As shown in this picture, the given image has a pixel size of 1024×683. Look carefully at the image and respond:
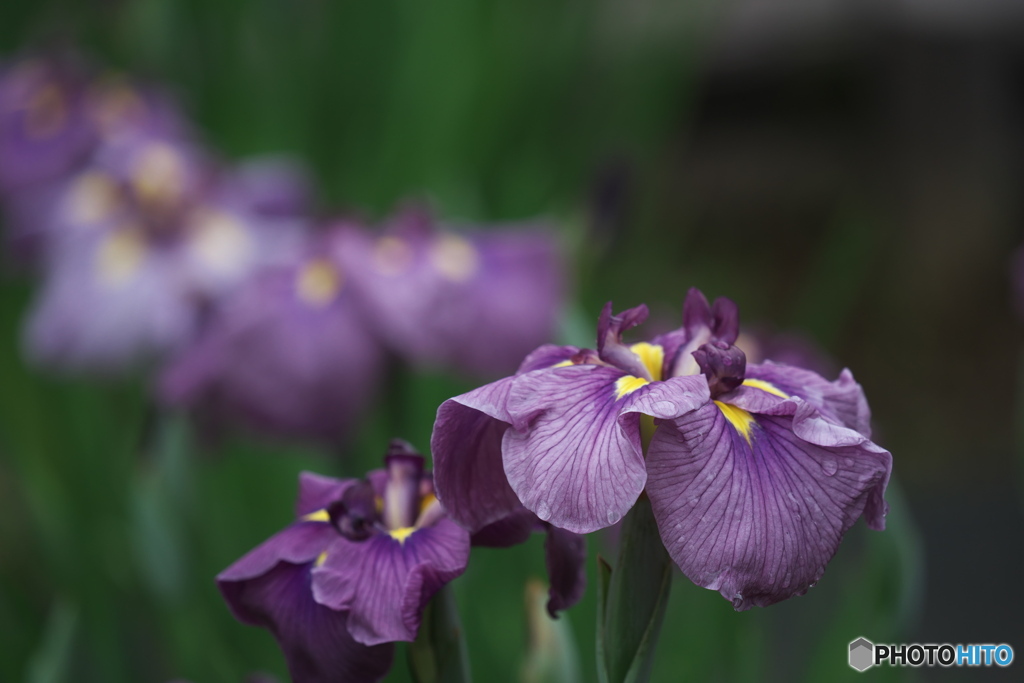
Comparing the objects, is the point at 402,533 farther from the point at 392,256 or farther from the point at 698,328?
the point at 392,256

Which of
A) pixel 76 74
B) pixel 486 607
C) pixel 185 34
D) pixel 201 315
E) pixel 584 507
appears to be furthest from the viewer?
pixel 185 34

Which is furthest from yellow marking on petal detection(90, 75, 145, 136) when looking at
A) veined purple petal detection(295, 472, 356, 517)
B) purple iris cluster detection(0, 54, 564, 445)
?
veined purple petal detection(295, 472, 356, 517)

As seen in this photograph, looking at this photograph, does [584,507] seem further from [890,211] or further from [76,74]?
[890,211]

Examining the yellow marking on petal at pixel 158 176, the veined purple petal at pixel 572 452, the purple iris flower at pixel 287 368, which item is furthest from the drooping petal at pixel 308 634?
the yellow marking on petal at pixel 158 176

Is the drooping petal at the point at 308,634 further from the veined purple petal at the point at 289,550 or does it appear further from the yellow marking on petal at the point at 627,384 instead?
the yellow marking on petal at the point at 627,384

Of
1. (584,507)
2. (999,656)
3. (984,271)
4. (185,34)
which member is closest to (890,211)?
(984,271)

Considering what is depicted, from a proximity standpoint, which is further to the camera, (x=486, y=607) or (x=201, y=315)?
(x=201, y=315)
